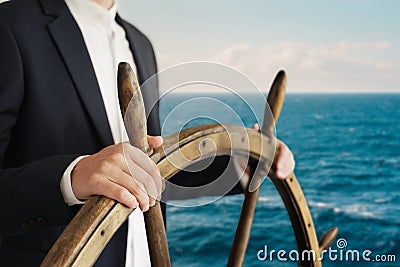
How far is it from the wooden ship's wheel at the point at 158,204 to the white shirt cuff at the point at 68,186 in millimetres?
64

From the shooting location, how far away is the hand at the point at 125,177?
589 millimetres

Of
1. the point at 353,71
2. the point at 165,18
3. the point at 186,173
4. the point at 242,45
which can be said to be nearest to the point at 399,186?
the point at 353,71

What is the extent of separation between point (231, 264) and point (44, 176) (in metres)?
0.31

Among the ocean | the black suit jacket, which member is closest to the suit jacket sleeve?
the black suit jacket

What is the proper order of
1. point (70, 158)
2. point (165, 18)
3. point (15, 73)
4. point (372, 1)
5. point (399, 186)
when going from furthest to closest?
point (372, 1) < point (399, 186) < point (165, 18) < point (15, 73) < point (70, 158)

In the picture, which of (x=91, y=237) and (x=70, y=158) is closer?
(x=91, y=237)

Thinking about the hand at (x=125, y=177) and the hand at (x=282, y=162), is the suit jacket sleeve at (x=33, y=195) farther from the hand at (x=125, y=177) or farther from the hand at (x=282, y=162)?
the hand at (x=282, y=162)

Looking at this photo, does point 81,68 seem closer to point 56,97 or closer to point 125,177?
point 56,97

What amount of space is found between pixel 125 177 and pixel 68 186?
9 centimetres

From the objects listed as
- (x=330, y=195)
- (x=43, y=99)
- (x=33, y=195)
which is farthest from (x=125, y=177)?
(x=330, y=195)

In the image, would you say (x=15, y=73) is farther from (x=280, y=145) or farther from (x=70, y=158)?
(x=280, y=145)

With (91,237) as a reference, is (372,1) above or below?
below

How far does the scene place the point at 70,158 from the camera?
0.67 metres

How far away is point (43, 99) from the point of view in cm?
85
